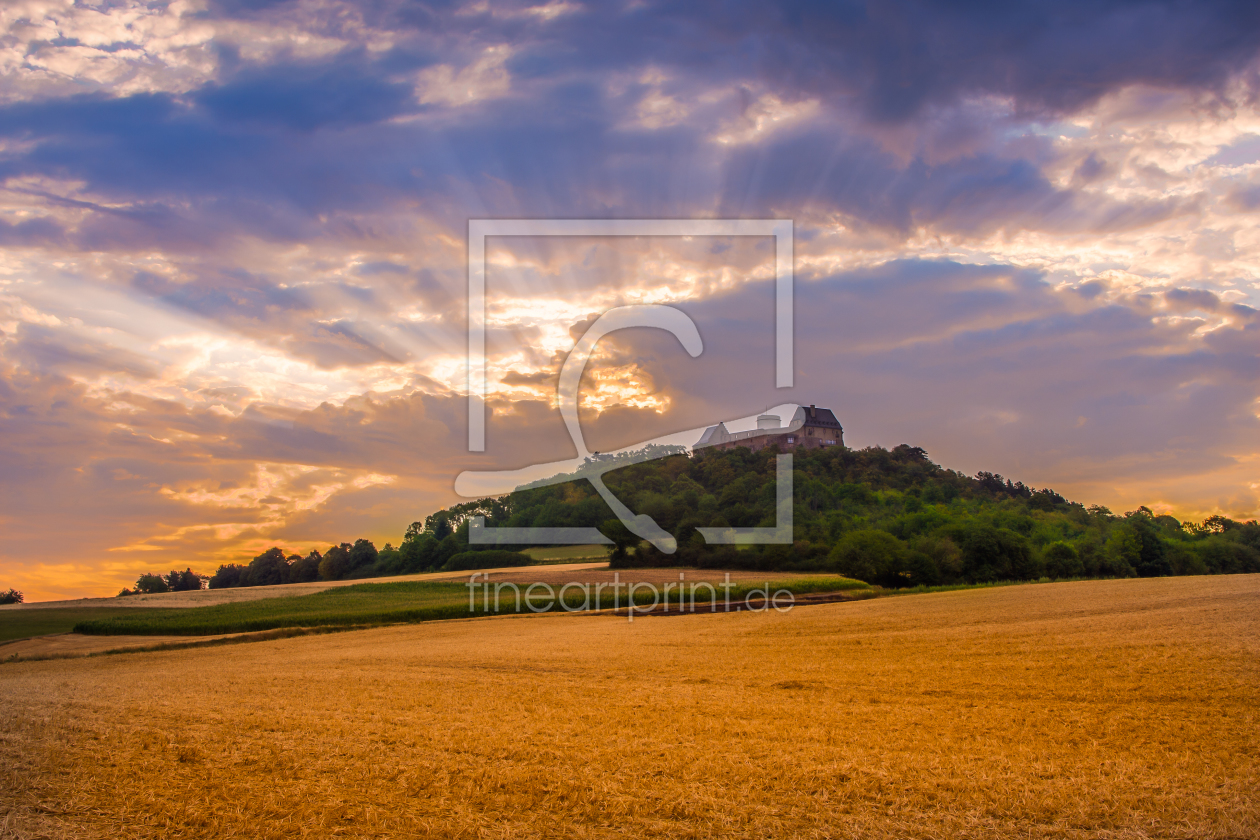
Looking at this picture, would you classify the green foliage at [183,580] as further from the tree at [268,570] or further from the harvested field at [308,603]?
the harvested field at [308,603]

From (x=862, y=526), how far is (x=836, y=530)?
3.41m

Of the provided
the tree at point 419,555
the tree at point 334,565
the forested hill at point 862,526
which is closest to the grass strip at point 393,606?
the forested hill at point 862,526

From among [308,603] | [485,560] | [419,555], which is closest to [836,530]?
[485,560]

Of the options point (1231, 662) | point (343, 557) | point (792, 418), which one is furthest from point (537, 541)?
point (792, 418)

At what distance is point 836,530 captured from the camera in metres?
96.9

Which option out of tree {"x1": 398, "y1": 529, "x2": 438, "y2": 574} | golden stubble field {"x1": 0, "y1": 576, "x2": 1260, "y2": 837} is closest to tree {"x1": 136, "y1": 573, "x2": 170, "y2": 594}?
tree {"x1": 398, "y1": 529, "x2": 438, "y2": 574}

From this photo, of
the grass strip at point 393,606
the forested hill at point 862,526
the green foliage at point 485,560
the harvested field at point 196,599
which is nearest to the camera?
the grass strip at point 393,606

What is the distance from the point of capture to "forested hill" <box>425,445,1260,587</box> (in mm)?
81312

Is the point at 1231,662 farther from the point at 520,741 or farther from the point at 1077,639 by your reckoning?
the point at 520,741

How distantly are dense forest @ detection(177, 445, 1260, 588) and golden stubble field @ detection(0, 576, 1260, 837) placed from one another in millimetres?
55903

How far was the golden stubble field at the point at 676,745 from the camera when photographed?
9.52m

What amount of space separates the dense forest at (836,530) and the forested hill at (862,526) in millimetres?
217

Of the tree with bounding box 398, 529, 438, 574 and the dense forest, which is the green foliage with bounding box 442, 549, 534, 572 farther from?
the tree with bounding box 398, 529, 438, 574

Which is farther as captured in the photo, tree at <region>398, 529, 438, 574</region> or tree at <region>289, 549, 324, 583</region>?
tree at <region>289, 549, 324, 583</region>
